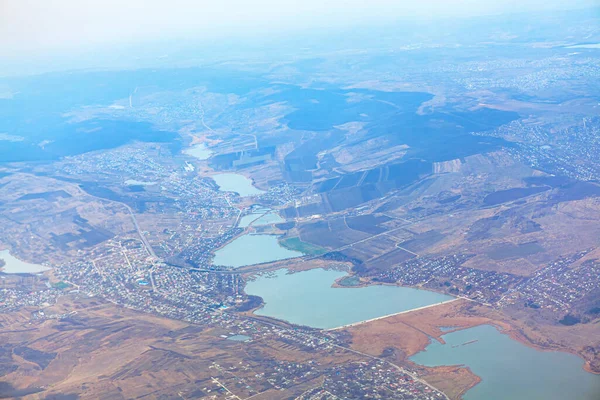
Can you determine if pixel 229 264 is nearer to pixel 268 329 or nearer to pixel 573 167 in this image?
pixel 268 329

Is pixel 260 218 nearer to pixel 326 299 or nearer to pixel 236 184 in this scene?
pixel 236 184

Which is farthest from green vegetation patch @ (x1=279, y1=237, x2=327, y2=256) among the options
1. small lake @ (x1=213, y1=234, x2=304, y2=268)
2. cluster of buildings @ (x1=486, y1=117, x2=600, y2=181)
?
cluster of buildings @ (x1=486, y1=117, x2=600, y2=181)

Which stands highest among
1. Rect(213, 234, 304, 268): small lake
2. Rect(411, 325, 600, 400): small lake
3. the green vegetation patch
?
the green vegetation patch

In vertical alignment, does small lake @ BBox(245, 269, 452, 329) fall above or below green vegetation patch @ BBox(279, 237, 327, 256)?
below

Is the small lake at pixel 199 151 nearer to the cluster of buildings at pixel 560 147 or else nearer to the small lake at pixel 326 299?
the cluster of buildings at pixel 560 147

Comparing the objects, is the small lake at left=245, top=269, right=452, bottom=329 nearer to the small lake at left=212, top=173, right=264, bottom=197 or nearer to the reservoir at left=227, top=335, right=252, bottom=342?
the reservoir at left=227, top=335, right=252, bottom=342

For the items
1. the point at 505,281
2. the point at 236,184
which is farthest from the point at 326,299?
the point at 236,184

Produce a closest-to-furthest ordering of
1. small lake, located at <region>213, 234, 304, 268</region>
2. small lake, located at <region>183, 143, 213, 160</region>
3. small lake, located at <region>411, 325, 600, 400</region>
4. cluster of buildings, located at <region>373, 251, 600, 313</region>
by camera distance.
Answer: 1. small lake, located at <region>411, 325, 600, 400</region>
2. cluster of buildings, located at <region>373, 251, 600, 313</region>
3. small lake, located at <region>213, 234, 304, 268</region>
4. small lake, located at <region>183, 143, 213, 160</region>
